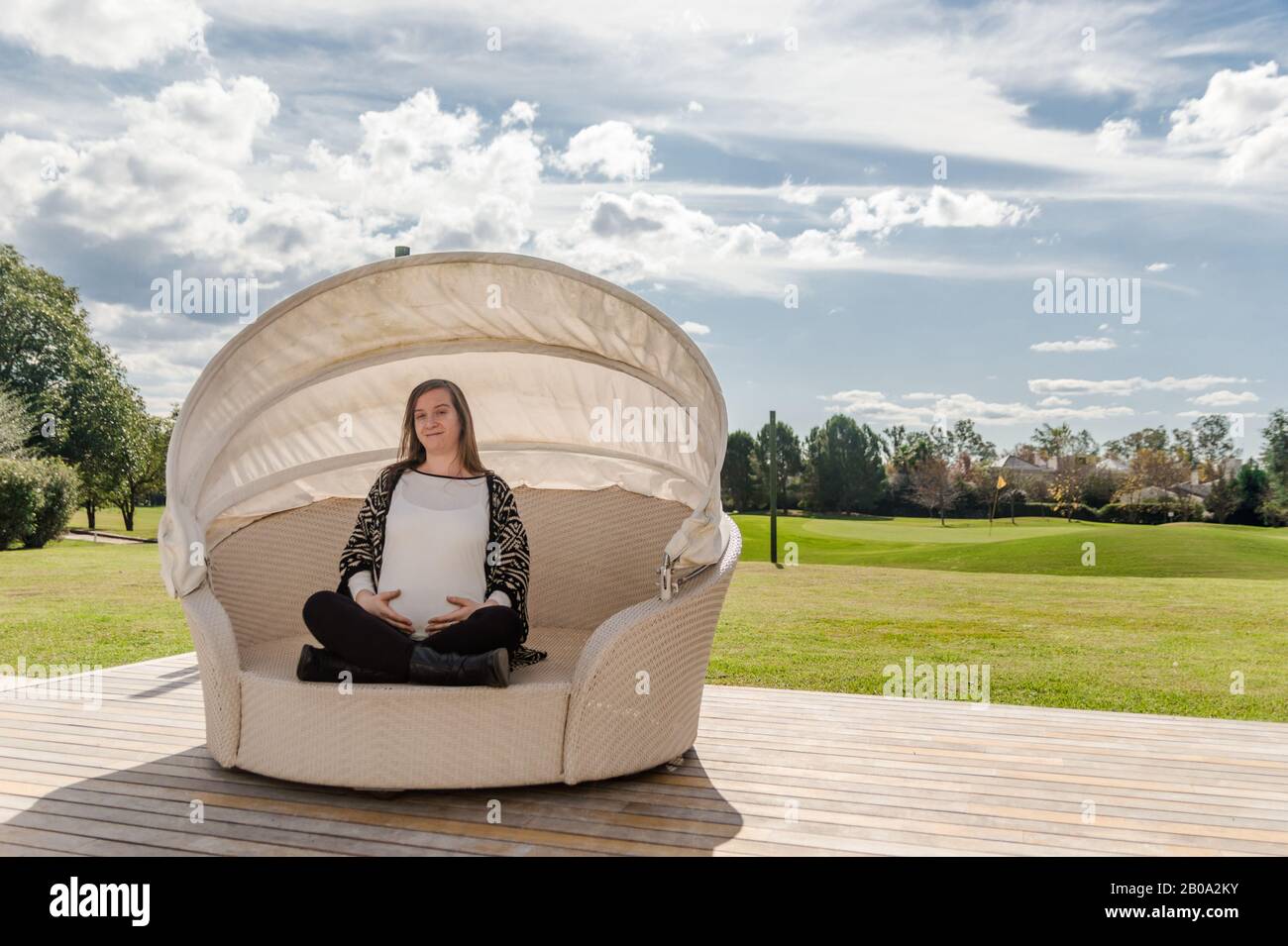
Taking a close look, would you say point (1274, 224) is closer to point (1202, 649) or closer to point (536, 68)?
point (1202, 649)

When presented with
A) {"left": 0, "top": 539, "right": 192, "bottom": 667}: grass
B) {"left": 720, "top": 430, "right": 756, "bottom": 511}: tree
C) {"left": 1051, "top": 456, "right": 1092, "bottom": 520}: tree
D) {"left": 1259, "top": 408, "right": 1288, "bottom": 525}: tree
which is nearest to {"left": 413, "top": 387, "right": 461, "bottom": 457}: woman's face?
{"left": 0, "top": 539, "right": 192, "bottom": 667}: grass

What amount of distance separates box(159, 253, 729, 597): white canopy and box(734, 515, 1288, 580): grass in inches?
625

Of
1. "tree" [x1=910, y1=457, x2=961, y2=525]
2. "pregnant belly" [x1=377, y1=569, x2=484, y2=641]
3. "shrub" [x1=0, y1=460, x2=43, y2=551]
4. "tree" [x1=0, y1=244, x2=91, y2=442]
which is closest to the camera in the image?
"pregnant belly" [x1=377, y1=569, x2=484, y2=641]

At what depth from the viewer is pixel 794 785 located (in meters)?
3.57

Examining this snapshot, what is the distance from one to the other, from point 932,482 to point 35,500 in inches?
892

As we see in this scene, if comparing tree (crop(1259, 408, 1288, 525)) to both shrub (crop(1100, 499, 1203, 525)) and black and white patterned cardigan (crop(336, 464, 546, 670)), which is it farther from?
black and white patterned cardigan (crop(336, 464, 546, 670))

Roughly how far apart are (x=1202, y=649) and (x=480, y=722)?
8381 mm

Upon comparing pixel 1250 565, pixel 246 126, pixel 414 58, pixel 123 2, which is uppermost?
pixel 123 2

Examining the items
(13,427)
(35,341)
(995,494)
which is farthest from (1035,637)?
(35,341)

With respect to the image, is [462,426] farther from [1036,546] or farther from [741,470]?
[741,470]

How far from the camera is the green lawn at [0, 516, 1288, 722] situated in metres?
7.36

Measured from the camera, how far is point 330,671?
3385 mm

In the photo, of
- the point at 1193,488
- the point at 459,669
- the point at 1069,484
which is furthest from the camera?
the point at 1069,484
